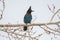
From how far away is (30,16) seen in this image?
5.01 metres

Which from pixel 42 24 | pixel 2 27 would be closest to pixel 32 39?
pixel 42 24

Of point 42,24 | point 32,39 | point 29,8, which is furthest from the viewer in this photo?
A: point 29,8

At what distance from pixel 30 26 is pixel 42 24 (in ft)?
1.10

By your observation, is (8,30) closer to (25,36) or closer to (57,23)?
(25,36)

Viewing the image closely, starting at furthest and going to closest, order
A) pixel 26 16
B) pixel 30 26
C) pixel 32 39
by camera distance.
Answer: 1. pixel 26 16
2. pixel 30 26
3. pixel 32 39

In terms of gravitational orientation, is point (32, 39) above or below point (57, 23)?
below

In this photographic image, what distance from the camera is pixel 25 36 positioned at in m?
2.79

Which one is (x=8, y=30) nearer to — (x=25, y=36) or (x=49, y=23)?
(x=25, y=36)

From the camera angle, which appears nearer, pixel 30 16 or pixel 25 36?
pixel 25 36

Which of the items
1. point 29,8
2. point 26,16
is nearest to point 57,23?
point 29,8

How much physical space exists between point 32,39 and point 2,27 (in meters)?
0.54

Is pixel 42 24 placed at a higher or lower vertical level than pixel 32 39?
higher

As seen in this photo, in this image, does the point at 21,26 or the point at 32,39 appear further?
the point at 21,26

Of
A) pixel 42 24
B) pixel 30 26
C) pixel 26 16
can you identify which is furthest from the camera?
pixel 26 16
